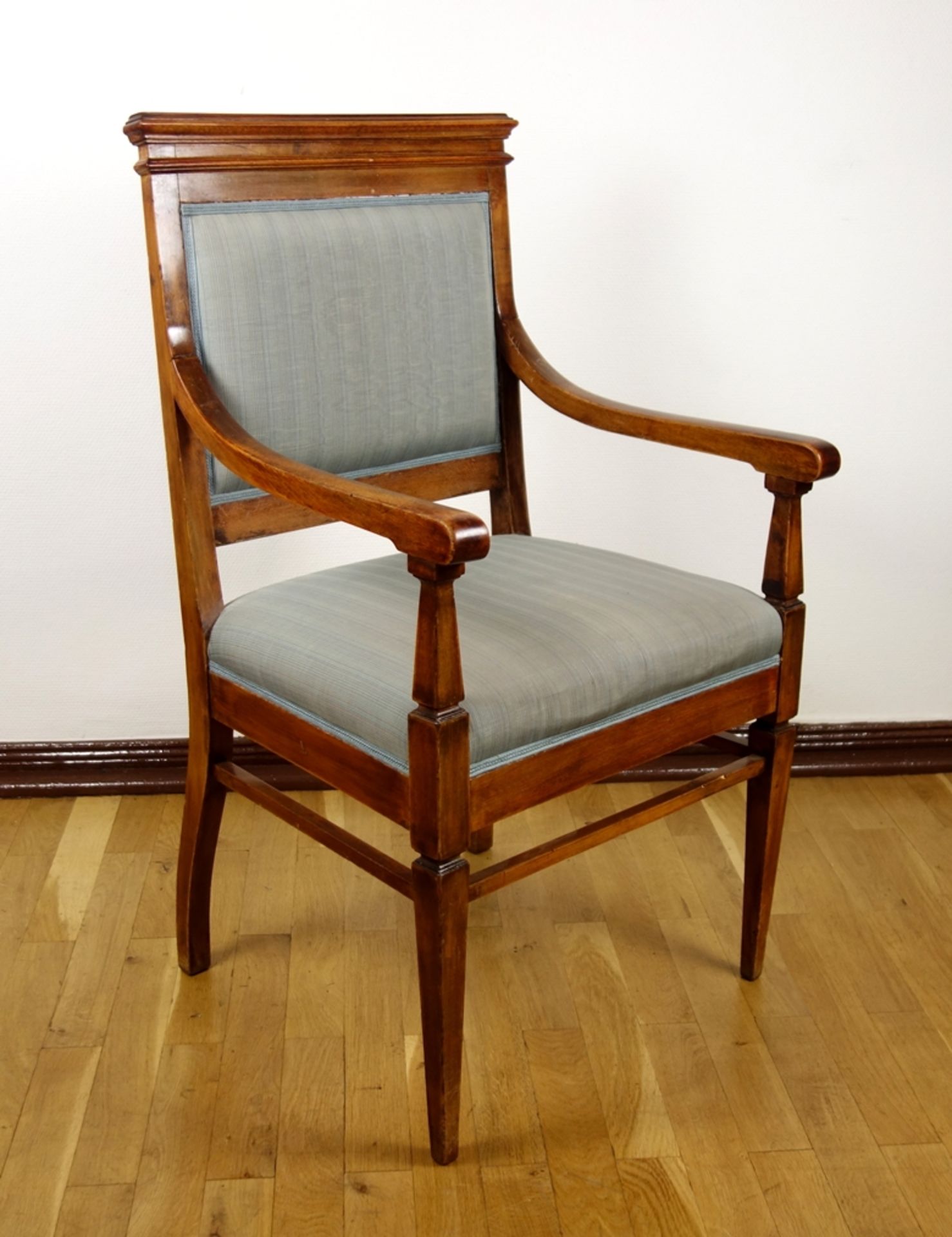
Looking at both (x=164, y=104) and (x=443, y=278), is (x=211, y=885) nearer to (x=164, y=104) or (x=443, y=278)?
(x=443, y=278)

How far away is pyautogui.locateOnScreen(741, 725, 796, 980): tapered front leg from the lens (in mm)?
1809

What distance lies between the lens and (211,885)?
215 cm

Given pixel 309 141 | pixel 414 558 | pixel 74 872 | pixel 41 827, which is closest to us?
pixel 414 558

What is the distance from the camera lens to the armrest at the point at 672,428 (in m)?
1.66

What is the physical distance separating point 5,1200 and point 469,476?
1069 mm

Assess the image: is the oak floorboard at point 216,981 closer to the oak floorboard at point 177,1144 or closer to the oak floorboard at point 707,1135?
the oak floorboard at point 177,1144

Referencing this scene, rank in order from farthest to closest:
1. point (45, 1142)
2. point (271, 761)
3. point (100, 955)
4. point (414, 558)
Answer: point (271, 761) → point (100, 955) → point (45, 1142) → point (414, 558)

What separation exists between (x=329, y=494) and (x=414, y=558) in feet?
0.46

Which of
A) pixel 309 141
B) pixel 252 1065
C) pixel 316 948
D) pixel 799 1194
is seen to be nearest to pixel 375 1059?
pixel 252 1065

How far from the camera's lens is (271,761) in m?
2.49

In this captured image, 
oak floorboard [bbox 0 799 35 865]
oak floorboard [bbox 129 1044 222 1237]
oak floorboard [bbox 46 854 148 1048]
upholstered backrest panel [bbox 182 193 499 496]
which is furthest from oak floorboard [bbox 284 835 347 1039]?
upholstered backrest panel [bbox 182 193 499 496]

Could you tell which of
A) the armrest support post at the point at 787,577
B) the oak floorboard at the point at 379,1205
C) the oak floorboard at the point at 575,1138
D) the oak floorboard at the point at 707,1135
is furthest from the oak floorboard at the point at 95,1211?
the armrest support post at the point at 787,577

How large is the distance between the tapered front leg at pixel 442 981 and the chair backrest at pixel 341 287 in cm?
53

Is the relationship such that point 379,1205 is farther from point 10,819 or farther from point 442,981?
point 10,819
